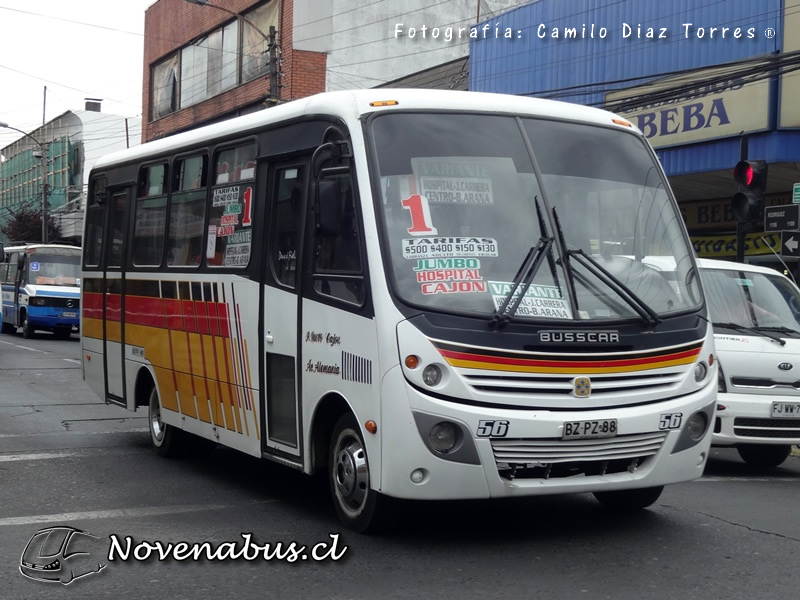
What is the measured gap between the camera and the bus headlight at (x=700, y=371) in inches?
275

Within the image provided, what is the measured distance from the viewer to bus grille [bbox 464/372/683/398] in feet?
20.7

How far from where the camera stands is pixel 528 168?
7.04 m

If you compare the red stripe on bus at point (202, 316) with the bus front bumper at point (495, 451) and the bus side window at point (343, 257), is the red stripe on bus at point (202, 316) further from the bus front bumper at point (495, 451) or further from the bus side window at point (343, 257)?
the bus front bumper at point (495, 451)

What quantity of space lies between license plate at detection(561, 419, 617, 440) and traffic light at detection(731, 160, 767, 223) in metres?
8.15

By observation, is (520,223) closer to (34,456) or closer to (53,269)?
(34,456)

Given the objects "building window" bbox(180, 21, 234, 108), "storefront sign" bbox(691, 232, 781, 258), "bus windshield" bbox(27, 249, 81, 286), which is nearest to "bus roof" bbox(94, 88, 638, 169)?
"storefront sign" bbox(691, 232, 781, 258)

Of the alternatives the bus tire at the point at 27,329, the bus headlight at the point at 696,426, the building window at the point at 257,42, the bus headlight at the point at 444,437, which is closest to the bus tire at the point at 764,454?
the bus headlight at the point at 696,426

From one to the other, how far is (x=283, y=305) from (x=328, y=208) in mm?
1103

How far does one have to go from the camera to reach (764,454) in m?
10.7

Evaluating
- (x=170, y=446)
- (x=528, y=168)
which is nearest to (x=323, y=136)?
(x=528, y=168)

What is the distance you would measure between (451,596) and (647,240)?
2.87 metres

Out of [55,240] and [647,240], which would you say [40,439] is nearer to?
[647,240]

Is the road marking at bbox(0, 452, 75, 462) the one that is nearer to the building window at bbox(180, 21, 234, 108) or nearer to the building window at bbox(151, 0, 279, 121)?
the building window at bbox(151, 0, 279, 121)

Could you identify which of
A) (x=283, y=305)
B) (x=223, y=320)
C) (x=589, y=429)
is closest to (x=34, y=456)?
(x=223, y=320)
